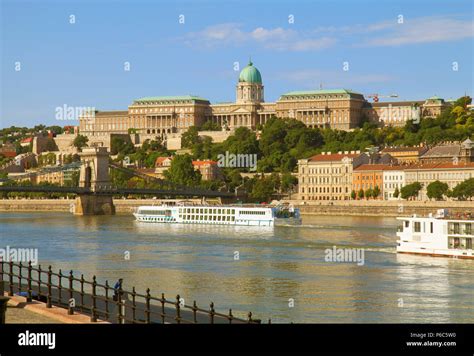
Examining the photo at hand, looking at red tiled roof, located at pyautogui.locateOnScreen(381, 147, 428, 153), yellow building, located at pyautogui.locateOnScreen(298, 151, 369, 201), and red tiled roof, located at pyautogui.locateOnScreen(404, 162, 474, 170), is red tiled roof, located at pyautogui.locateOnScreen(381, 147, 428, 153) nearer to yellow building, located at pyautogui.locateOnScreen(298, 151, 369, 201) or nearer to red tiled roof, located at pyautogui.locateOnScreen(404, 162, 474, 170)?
yellow building, located at pyautogui.locateOnScreen(298, 151, 369, 201)

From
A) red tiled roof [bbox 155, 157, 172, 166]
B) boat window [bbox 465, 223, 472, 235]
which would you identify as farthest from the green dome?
boat window [bbox 465, 223, 472, 235]

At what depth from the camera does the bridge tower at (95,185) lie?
2859 inches

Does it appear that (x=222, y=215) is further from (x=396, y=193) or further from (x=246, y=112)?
(x=246, y=112)

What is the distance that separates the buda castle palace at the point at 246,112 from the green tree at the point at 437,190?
33578mm

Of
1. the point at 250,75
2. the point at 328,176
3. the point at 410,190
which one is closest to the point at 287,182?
the point at 328,176

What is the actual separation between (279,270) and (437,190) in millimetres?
41073

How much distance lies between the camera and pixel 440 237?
33438 mm

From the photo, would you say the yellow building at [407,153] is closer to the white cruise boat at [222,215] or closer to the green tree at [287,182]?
the green tree at [287,182]

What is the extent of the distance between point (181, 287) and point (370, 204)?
45.1 metres

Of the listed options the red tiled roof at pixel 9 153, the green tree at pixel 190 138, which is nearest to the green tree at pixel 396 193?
the green tree at pixel 190 138

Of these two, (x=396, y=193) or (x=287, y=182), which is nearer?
(x=396, y=193)

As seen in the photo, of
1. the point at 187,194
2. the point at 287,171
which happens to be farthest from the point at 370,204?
the point at 287,171

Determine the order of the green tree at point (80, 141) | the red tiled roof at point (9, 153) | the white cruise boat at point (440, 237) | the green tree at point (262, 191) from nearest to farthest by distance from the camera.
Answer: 1. the white cruise boat at point (440, 237)
2. the green tree at point (262, 191)
3. the green tree at point (80, 141)
4. the red tiled roof at point (9, 153)

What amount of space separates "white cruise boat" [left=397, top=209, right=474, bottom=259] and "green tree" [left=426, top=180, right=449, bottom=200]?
34601mm
